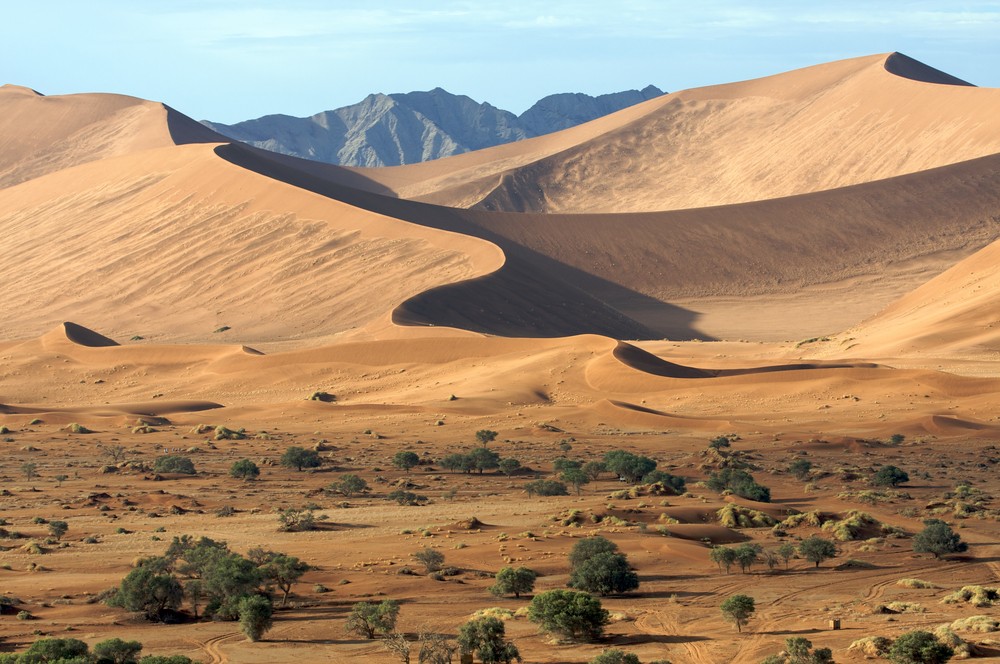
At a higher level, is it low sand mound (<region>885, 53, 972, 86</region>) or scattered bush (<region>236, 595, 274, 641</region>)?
low sand mound (<region>885, 53, 972, 86</region>)

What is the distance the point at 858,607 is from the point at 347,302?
2276 inches

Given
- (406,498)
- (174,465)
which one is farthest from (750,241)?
(406,498)

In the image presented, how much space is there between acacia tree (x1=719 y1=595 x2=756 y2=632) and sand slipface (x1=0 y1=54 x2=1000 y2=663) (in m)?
0.38

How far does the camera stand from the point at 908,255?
99938mm

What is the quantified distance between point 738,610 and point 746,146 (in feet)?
421

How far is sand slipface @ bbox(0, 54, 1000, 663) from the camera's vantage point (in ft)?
77.0

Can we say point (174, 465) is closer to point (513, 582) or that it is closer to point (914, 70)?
point (513, 582)

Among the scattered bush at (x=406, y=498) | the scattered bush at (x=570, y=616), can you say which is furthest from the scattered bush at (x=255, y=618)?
the scattered bush at (x=406, y=498)

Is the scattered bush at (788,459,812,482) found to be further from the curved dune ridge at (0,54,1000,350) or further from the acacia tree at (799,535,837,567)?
the curved dune ridge at (0,54,1000,350)

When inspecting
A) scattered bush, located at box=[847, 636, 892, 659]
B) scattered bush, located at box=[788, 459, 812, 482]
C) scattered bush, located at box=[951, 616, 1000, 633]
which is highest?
scattered bush, located at box=[847, 636, 892, 659]

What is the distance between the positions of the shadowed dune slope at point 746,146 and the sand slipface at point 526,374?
67 cm

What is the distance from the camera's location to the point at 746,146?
14400 cm

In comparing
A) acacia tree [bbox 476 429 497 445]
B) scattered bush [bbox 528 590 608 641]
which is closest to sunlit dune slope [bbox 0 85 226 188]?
acacia tree [bbox 476 429 497 445]

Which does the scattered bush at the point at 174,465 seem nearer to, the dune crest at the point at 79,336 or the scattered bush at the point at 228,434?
the scattered bush at the point at 228,434
